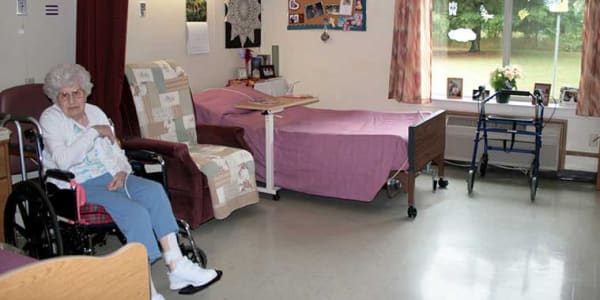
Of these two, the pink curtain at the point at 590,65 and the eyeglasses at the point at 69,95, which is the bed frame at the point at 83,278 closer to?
the eyeglasses at the point at 69,95

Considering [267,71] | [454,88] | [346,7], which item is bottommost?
[454,88]

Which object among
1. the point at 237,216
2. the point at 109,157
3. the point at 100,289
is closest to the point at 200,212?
the point at 237,216

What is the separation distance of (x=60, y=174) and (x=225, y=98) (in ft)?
7.35

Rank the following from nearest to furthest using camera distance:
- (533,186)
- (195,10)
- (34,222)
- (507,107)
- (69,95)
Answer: (34,222), (69,95), (533,186), (195,10), (507,107)

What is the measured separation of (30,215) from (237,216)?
1595mm

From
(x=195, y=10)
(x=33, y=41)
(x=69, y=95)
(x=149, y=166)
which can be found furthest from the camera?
(x=195, y=10)

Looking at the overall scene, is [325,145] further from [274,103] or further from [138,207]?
[138,207]

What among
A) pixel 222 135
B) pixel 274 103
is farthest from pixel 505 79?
pixel 222 135

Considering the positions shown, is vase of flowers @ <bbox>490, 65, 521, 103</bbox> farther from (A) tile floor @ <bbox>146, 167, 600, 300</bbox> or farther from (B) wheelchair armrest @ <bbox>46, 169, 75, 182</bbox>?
(B) wheelchair armrest @ <bbox>46, 169, 75, 182</bbox>

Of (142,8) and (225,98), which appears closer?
(142,8)

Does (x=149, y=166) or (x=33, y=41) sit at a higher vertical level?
(x=33, y=41)

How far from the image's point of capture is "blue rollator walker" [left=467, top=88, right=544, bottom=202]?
4711 mm

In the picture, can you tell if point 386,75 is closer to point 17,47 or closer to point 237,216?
point 237,216

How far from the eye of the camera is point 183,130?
447cm
